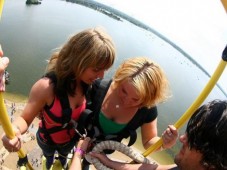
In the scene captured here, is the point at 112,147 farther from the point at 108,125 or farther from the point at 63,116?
the point at 63,116

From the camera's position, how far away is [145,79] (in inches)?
107

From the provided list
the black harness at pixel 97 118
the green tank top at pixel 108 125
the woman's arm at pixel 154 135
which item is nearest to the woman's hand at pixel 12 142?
the black harness at pixel 97 118

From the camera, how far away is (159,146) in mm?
3076

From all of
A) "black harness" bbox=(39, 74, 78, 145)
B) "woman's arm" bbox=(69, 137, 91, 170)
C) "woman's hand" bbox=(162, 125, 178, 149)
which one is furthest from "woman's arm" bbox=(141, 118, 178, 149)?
"black harness" bbox=(39, 74, 78, 145)

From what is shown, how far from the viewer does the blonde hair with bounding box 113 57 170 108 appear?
271 centimetres

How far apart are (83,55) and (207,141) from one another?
4.36 ft

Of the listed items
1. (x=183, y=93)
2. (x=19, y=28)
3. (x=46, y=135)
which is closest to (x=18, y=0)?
(x=19, y=28)

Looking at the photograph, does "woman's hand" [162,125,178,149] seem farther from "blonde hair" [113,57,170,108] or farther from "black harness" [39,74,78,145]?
"black harness" [39,74,78,145]

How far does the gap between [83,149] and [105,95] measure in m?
0.60

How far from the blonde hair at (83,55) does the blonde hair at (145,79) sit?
0.72ft

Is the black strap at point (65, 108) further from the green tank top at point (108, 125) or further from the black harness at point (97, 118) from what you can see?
the green tank top at point (108, 125)

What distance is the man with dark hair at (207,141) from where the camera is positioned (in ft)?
5.53

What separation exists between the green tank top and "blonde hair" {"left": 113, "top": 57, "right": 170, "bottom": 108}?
1.07 ft

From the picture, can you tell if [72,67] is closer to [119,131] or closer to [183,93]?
[119,131]
